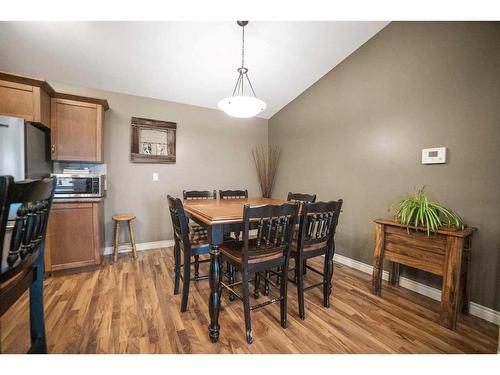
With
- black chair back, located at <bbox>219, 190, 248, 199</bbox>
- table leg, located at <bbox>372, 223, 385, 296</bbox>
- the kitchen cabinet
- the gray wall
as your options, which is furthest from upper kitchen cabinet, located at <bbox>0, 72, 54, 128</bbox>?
table leg, located at <bbox>372, 223, 385, 296</bbox>

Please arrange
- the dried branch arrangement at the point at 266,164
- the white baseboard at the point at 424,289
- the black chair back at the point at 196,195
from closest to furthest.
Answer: the white baseboard at the point at 424,289 → the black chair back at the point at 196,195 → the dried branch arrangement at the point at 266,164

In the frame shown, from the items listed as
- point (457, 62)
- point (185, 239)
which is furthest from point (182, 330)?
point (457, 62)

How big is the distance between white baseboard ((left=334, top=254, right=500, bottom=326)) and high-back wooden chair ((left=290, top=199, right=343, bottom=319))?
970 mm

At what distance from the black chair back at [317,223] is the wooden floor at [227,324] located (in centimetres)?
59

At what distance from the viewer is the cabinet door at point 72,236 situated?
7.46 ft

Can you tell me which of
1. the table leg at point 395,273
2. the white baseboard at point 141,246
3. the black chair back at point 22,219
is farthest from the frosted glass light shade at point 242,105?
the white baseboard at point 141,246

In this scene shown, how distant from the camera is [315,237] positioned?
1747 mm

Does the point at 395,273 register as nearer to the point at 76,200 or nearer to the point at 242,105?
the point at 242,105

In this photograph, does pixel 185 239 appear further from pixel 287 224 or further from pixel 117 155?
pixel 117 155

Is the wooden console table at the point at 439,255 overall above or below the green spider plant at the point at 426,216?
below

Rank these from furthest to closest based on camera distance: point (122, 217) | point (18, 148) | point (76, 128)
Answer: point (122, 217)
point (76, 128)
point (18, 148)

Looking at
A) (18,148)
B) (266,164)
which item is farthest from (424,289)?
(18,148)

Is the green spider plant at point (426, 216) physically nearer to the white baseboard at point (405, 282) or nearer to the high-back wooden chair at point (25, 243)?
Answer: the white baseboard at point (405, 282)

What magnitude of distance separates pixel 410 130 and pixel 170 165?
3110 mm
